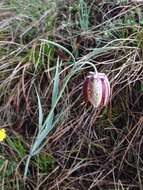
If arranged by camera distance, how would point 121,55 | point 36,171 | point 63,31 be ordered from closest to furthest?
point 36,171
point 121,55
point 63,31

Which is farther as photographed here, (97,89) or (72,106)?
(72,106)

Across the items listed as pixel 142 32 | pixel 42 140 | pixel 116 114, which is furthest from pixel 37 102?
pixel 142 32

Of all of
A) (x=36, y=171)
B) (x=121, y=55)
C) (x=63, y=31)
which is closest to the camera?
(x=36, y=171)

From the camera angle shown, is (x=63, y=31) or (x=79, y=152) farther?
(x=63, y=31)

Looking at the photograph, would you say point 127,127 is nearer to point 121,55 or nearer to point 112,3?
point 121,55

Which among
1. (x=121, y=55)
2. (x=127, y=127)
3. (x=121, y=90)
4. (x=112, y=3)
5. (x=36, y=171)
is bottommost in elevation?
(x=36, y=171)

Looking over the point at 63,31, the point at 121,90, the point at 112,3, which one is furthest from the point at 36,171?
the point at 112,3

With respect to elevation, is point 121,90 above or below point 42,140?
above
